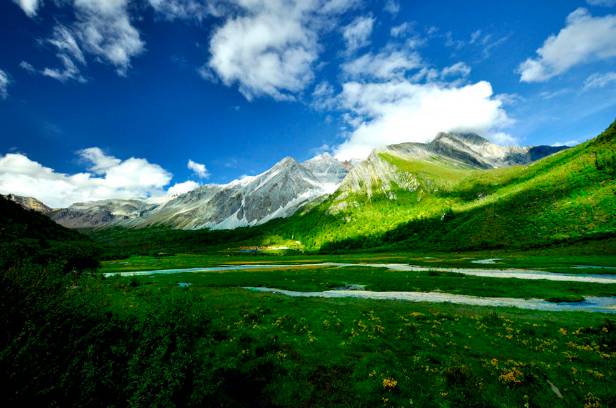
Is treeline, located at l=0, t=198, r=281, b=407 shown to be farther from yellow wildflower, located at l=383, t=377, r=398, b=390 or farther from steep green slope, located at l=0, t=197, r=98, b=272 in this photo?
yellow wildflower, located at l=383, t=377, r=398, b=390

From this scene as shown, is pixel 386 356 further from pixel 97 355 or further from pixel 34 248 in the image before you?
pixel 34 248

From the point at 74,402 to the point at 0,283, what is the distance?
20.9 feet

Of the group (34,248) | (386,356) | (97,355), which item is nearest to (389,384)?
(386,356)

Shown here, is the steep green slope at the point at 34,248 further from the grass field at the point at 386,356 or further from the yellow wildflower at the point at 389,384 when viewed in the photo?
the yellow wildflower at the point at 389,384

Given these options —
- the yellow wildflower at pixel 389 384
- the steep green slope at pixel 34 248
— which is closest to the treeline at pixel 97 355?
the steep green slope at pixel 34 248

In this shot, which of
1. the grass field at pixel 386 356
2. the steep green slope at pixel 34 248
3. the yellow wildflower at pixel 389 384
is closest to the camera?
the grass field at pixel 386 356

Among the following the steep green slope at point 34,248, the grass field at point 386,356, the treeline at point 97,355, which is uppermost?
the steep green slope at point 34,248

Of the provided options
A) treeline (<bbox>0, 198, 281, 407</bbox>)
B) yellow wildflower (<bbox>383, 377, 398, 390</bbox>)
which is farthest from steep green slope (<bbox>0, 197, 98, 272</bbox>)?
yellow wildflower (<bbox>383, 377, 398, 390</bbox>)

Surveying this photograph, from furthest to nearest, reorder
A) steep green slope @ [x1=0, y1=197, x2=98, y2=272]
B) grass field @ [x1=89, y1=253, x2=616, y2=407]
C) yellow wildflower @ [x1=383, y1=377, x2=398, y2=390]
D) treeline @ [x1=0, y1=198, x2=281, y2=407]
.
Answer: steep green slope @ [x1=0, y1=197, x2=98, y2=272], yellow wildflower @ [x1=383, y1=377, x2=398, y2=390], grass field @ [x1=89, y1=253, x2=616, y2=407], treeline @ [x1=0, y1=198, x2=281, y2=407]

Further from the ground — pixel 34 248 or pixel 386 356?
pixel 34 248

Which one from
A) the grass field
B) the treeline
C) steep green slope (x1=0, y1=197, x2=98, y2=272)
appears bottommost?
the grass field

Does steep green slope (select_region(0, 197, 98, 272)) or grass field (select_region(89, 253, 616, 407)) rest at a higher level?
steep green slope (select_region(0, 197, 98, 272))

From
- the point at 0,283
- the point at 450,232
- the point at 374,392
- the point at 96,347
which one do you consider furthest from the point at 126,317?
Result: the point at 450,232

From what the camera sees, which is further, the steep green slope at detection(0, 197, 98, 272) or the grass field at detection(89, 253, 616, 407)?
the steep green slope at detection(0, 197, 98, 272)
